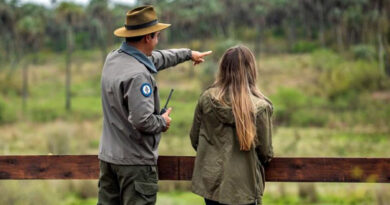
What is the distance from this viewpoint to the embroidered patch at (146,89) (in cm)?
317

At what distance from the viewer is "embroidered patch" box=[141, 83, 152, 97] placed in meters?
3.17

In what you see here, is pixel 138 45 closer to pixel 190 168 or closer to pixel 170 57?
pixel 170 57

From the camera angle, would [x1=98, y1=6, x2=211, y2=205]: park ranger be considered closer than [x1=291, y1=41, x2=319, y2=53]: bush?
Yes

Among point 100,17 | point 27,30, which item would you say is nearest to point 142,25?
point 27,30

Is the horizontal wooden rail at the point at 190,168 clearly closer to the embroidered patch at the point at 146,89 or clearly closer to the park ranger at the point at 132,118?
the park ranger at the point at 132,118

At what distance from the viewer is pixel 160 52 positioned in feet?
12.3

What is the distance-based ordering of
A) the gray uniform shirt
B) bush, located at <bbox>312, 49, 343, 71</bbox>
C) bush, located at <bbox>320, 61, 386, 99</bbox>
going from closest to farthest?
the gray uniform shirt, bush, located at <bbox>320, 61, 386, 99</bbox>, bush, located at <bbox>312, 49, 343, 71</bbox>

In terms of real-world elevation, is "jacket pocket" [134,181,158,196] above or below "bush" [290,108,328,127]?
above

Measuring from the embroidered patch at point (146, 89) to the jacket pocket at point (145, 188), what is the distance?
18.5 inches

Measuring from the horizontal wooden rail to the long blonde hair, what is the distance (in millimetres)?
508

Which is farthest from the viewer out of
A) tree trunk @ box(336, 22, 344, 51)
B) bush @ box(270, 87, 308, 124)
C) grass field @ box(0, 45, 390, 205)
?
tree trunk @ box(336, 22, 344, 51)

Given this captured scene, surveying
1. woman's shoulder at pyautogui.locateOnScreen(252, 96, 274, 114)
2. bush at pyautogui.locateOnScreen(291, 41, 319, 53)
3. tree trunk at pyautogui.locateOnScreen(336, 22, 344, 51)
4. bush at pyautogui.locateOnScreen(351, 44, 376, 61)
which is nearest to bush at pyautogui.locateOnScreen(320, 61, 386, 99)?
bush at pyautogui.locateOnScreen(351, 44, 376, 61)

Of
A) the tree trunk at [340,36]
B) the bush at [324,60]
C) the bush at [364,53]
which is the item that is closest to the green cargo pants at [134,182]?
the bush at [324,60]

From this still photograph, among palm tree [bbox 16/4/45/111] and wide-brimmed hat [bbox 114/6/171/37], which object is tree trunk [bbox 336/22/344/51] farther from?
wide-brimmed hat [bbox 114/6/171/37]
